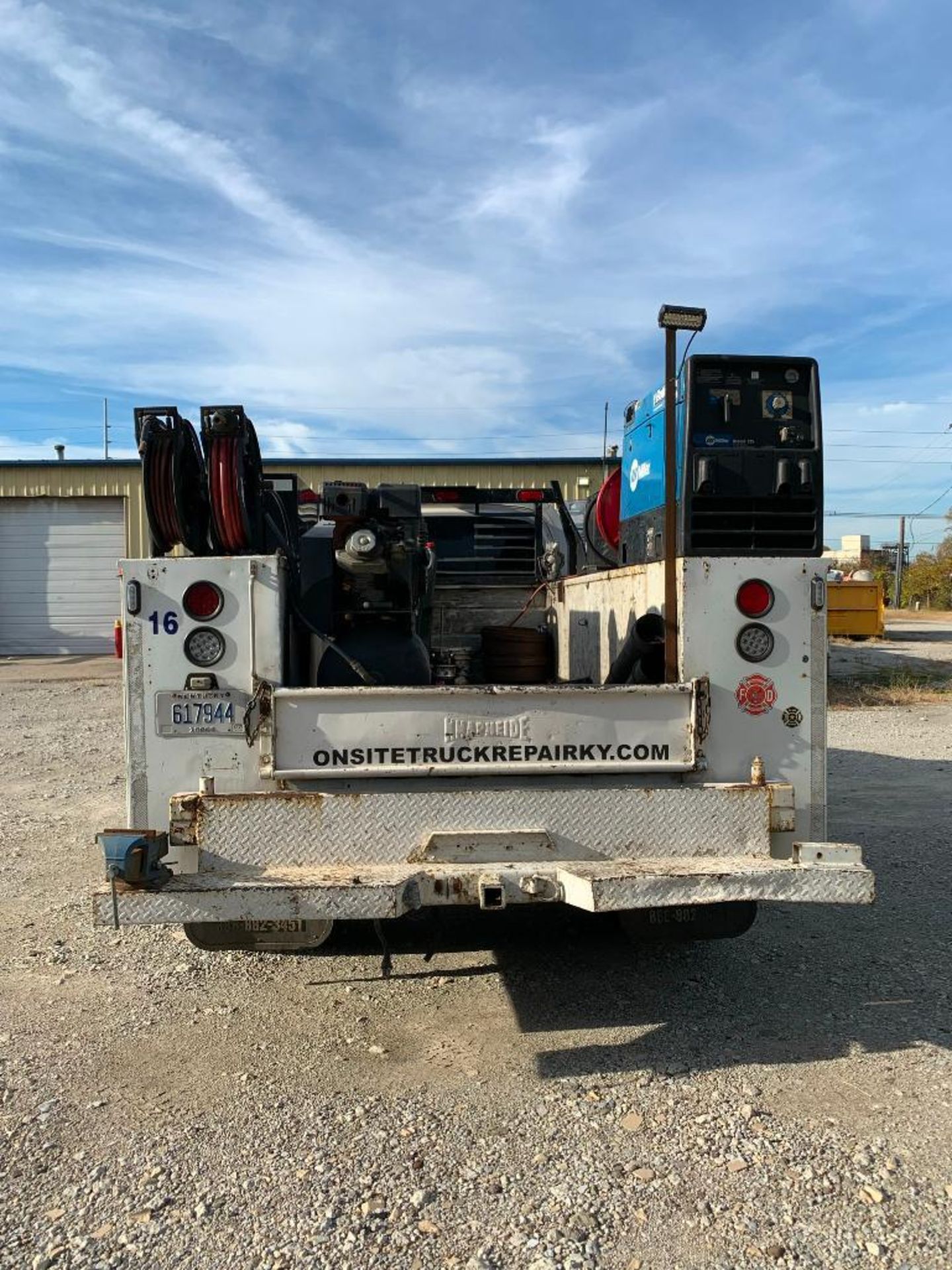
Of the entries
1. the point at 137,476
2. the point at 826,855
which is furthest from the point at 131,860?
the point at 137,476

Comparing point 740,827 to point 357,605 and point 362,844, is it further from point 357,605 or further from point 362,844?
point 357,605

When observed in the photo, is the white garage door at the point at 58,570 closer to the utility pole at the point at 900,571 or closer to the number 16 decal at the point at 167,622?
the number 16 decal at the point at 167,622

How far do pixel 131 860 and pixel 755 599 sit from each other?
2.45m

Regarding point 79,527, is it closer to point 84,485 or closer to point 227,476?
point 84,485

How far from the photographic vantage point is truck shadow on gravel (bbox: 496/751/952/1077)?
12.3 feet

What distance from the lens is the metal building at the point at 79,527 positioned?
82.9 ft

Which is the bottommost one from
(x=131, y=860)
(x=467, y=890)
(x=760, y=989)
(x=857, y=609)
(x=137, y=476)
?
(x=760, y=989)

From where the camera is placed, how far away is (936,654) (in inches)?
911

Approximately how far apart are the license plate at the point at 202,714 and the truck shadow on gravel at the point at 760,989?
1647 mm

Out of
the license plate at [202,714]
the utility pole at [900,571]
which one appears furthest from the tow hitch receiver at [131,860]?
the utility pole at [900,571]

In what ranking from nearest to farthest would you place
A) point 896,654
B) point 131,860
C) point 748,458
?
point 131,860 < point 748,458 < point 896,654

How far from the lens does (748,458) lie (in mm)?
4137

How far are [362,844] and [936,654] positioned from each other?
879 inches

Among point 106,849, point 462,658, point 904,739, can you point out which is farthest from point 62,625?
point 106,849
